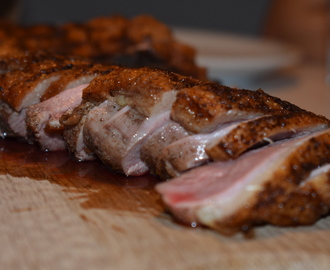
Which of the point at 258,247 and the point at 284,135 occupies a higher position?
the point at 284,135

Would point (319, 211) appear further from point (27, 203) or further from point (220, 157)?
point (27, 203)

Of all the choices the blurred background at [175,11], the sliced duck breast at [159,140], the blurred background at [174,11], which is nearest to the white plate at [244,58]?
the sliced duck breast at [159,140]

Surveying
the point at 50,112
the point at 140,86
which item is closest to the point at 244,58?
the point at 50,112

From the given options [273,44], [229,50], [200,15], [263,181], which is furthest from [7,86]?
[200,15]

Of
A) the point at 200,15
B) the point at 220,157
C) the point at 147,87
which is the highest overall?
the point at 147,87

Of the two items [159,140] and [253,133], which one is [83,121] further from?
[253,133]

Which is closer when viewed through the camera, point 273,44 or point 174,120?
point 174,120
